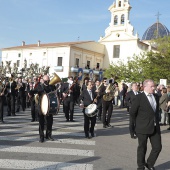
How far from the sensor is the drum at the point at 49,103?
24.5 feet

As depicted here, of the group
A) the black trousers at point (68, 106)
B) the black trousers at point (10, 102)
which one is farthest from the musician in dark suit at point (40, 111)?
the black trousers at point (10, 102)

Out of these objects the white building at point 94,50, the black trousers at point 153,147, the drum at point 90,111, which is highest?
the white building at point 94,50

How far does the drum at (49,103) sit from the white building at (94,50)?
48617mm

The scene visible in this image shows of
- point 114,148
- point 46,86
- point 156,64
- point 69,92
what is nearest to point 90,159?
point 114,148

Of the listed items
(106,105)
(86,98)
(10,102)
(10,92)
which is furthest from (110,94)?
(10,102)

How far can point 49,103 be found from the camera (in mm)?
7465

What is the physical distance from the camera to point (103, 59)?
64.6 metres

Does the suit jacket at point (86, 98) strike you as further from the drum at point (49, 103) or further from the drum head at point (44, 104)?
the drum head at point (44, 104)

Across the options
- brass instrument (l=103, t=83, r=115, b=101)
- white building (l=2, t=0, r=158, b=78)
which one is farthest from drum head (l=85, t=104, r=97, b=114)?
white building (l=2, t=0, r=158, b=78)

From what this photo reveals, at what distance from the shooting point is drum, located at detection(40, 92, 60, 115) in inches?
294

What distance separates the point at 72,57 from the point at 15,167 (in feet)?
169

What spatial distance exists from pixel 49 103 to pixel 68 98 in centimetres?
492

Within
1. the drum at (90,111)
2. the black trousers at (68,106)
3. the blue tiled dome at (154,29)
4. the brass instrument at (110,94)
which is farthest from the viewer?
the blue tiled dome at (154,29)

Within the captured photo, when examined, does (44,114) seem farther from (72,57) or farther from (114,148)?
(72,57)
